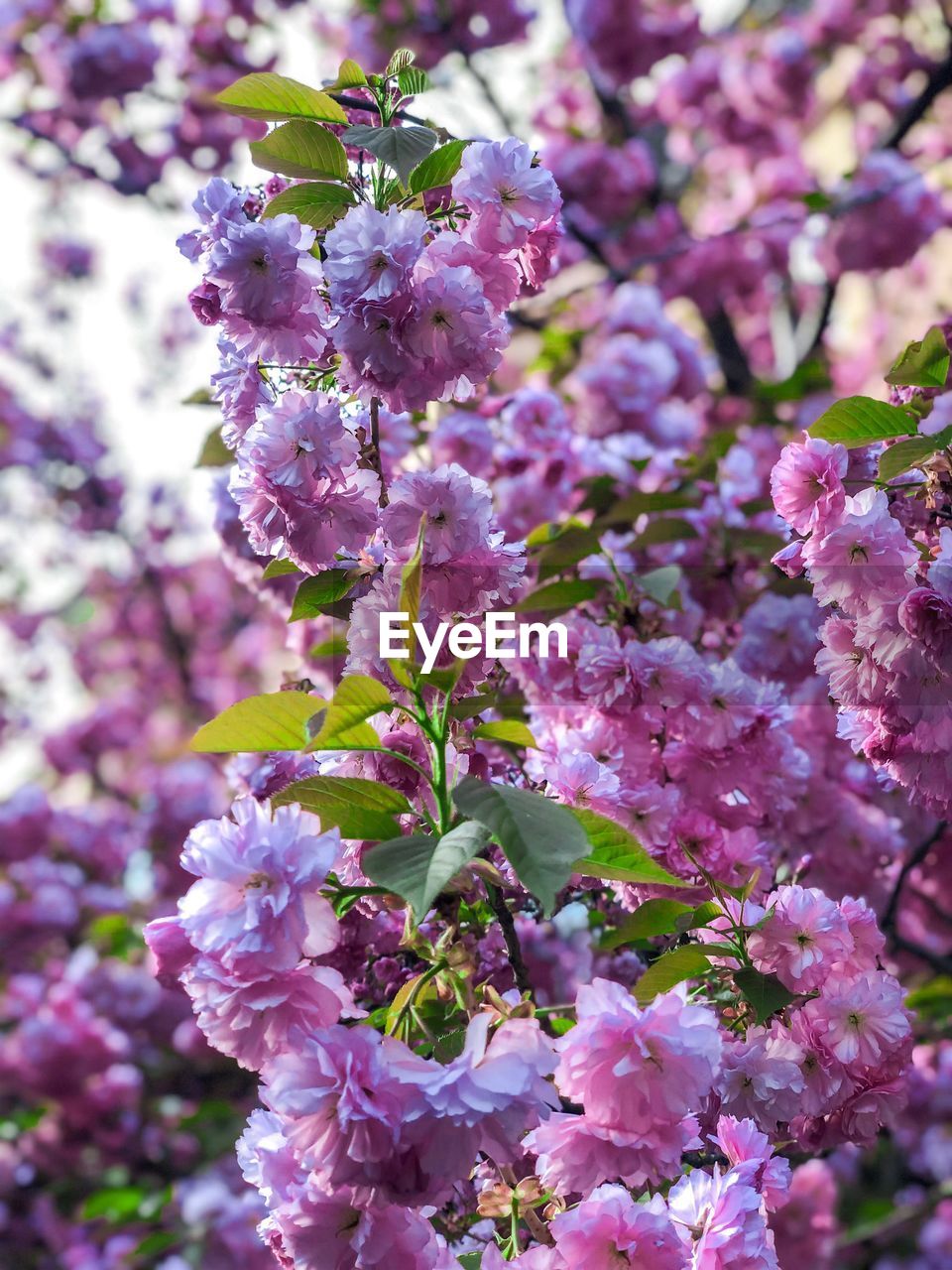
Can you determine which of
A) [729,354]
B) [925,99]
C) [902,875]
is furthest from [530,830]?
[729,354]

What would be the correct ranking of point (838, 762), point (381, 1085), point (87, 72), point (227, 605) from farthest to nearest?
point (227, 605) → point (87, 72) → point (838, 762) → point (381, 1085)

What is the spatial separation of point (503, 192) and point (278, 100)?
0.77 ft

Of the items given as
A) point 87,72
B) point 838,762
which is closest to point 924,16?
point 87,72

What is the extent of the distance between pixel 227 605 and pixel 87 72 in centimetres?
334

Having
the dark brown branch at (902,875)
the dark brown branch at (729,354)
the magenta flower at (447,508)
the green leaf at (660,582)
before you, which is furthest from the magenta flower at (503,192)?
the dark brown branch at (729,354)

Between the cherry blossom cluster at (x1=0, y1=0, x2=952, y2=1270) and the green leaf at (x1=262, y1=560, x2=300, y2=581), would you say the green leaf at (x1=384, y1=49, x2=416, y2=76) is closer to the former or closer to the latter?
the cherry blossom cluster at (x1=0, y1=0, x2=952, y2=1270)

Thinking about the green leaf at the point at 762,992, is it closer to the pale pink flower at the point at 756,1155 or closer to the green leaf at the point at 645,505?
the pale pink flower at the point at 756,1155

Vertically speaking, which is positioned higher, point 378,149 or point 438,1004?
point 378,149

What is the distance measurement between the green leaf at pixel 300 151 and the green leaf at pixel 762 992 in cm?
78

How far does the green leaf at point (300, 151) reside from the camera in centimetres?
102

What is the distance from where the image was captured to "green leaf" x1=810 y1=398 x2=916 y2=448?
1.09 metres

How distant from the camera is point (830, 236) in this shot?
3.70 metres

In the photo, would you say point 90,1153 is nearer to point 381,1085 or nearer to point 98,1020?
point 98,1020

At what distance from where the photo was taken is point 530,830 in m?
0.76
